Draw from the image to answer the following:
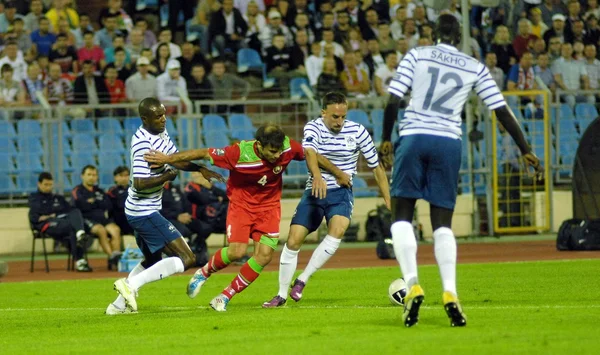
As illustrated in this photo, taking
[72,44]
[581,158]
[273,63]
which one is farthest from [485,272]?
[72,44]

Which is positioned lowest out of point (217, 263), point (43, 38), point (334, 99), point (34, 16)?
point (217, 263)

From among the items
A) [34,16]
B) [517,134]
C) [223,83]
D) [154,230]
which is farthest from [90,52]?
[517,134]

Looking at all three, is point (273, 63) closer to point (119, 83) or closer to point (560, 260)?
point (119, 83)

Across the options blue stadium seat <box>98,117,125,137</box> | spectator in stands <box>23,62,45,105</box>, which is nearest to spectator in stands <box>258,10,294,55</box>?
blue stadium seat <box>98,117,125,137</box>

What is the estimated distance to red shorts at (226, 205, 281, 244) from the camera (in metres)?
11.1

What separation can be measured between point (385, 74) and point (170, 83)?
431 centimetres

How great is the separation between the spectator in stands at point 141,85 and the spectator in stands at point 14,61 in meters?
1.97

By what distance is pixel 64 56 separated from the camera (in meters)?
22.4

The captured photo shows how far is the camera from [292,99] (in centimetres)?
2209

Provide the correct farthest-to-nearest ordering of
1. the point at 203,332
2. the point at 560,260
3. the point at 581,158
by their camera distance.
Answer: the point at 581,158 < the point at 560,260 < the point at 203,332

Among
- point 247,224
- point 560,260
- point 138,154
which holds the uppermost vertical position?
point 138,154

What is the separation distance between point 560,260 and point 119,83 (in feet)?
29.7

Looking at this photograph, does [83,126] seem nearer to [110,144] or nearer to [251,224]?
[110,144]

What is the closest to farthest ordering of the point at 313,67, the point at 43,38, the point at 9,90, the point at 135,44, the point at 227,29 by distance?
the point at 9,90
the point at 43,38
the point at 313,67
the point at 135,44
the point at 227,29
